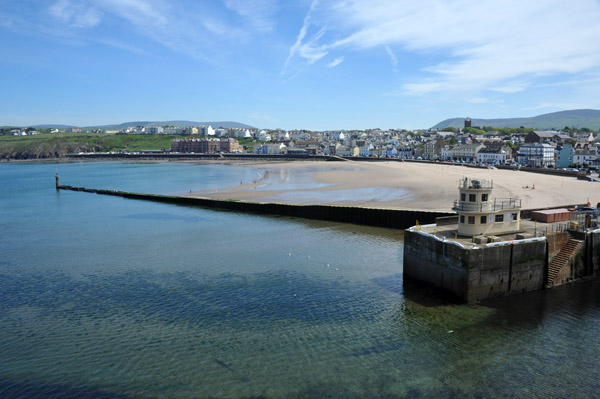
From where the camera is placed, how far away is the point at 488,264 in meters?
21.2

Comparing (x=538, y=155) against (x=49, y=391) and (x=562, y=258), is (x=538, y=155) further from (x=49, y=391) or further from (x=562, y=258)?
(x=49, y=391)

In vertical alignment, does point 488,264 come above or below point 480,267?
above

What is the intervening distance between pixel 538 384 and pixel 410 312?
6700 millimetres

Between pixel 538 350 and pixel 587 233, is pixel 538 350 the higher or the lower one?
the lower one

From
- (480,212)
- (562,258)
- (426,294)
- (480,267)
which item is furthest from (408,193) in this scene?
(480,267)

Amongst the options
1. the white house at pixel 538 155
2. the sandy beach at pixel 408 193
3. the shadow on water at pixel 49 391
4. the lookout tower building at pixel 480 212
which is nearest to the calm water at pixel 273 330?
the shadow on water at pixel 49 391

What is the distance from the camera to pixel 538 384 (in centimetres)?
1459

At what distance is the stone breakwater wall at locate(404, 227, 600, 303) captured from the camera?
68.8 feet

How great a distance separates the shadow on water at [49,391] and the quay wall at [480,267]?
1605 centimetres

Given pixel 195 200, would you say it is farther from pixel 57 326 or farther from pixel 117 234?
pixel 57 326

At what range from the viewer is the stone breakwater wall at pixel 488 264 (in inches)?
826

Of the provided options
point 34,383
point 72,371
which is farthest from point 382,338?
point 34,383

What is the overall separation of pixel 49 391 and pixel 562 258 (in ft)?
85.6

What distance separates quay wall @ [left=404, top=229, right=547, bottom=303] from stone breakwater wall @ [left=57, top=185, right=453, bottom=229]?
13.6 m
